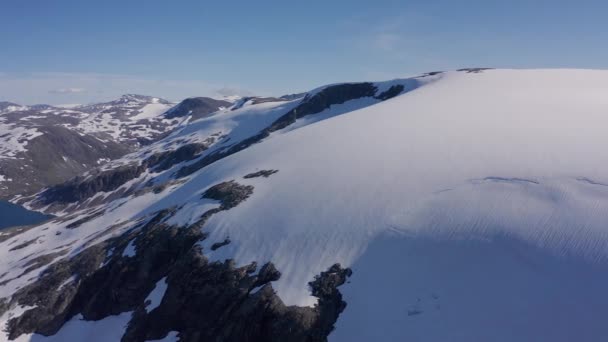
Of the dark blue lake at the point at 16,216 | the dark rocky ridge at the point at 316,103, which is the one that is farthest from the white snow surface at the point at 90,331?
the dark blue lake at the point at 16,216

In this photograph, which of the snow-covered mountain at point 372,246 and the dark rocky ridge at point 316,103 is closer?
the snow-covered mountain at point 372,246

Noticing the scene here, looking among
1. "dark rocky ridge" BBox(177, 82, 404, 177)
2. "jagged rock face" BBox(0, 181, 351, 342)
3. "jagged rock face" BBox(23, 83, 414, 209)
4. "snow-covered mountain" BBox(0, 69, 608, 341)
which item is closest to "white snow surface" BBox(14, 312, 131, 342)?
"snow-covered mountain" BBox(0, 69, 608, 341)

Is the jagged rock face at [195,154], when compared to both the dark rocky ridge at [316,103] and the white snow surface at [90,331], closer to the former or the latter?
the dark rocky ridge at [316,103]

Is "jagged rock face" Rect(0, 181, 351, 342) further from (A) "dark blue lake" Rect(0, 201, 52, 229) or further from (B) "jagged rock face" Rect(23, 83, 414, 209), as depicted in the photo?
(A) "dark blue lake" Rect(0, 201, 52, 229)

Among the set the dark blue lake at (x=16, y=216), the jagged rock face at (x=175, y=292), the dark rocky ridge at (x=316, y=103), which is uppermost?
the dark rocky ridge at (x=316, y=103)

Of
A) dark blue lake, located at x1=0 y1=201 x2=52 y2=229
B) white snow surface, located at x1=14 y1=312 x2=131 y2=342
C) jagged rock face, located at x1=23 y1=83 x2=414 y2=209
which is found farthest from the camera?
dark blue lake, located at x1=0 y1=201 x2=52 y2=229

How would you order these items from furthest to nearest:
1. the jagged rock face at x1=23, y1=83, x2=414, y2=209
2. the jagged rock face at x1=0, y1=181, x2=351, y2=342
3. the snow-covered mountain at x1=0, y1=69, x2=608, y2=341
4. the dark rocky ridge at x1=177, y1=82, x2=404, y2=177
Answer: the jagged rock face at x1=23, y1=83, x2=414, y2=209, the dark rocky ridge at x1=177, y1=82, x2=404, y2=177, the jagged rock face at x1=0, y1=181, x2=351, y2=342, the snow-covered mountain at x1=0, y1=69, x2=608, y2=341

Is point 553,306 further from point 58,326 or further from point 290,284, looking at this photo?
point 58,326

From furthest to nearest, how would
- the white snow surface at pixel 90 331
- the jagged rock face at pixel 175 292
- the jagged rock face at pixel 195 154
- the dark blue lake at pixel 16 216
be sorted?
the dark blue lake at pixel 16 216 → the jagged rock face at pixel 195 154 → the white snow surface at pixel 90 331 → the jagged rock face at pixel 175 292
